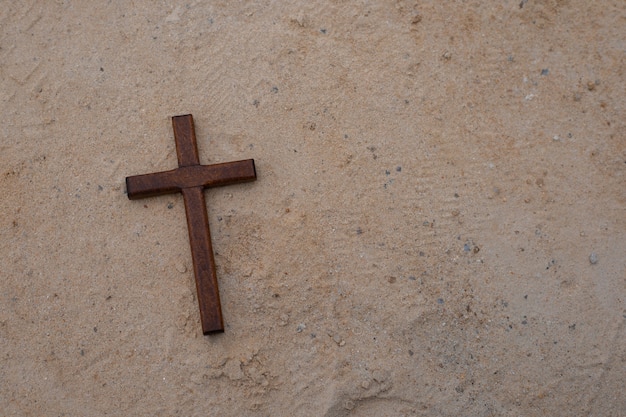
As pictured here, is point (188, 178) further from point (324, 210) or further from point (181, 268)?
point (324, 210)

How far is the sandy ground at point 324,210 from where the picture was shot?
2.96m

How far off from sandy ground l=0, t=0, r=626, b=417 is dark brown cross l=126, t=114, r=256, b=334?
Answer: 117 mm

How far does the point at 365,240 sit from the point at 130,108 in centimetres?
140

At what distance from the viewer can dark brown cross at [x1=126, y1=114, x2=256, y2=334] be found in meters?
2.90

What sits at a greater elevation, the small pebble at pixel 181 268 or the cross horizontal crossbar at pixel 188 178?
the cross horizontal crossbar at pixel 188 178

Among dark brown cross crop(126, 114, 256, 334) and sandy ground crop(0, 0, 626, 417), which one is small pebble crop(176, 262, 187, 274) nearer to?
sandy ground crop(0, 0, 626, 417)

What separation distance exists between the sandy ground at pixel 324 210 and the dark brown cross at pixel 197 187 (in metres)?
0.12

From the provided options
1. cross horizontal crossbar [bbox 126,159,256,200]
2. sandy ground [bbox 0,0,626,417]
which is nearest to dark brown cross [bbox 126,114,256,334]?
cross horizontal crossbar [bbox 126,159,256,200]

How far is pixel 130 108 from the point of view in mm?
3174

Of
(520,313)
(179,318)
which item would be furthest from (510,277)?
(179,318)

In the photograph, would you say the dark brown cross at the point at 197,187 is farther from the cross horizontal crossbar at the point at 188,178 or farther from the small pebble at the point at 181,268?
the small pebble at the point at 181,268

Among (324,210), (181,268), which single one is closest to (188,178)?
(181,268)

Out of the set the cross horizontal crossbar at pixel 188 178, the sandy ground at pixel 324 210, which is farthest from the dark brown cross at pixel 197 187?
the sandy ground at pixel 324 210

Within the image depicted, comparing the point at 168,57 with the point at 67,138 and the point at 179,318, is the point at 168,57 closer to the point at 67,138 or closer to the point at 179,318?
the point at 67,138
